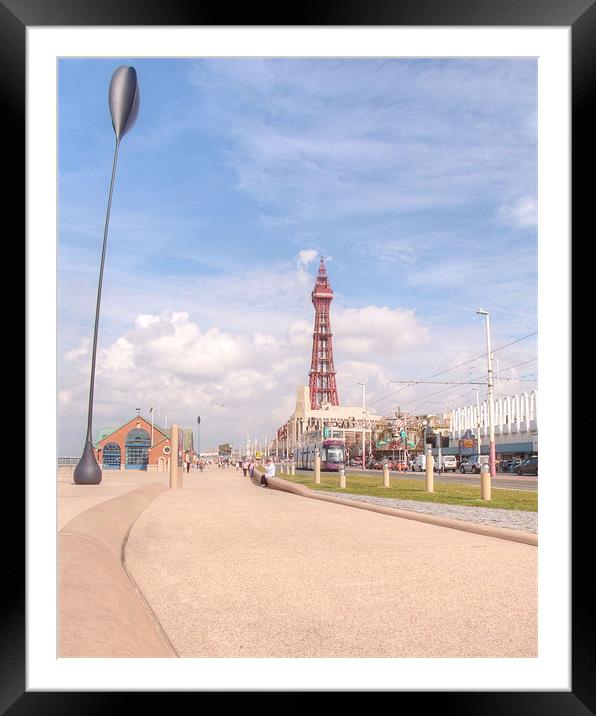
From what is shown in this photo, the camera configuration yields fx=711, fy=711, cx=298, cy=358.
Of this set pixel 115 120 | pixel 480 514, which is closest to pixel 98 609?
pixel 480 514

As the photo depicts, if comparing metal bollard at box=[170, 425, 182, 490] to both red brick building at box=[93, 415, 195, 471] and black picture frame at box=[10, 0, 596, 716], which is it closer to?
black picture frame at box=[10, 0, 596, 716]

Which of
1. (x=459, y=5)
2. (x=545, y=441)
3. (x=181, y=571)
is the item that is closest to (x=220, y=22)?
(x=459, y=5)

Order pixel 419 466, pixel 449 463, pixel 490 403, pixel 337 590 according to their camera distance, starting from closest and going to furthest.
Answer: pixel 337 590
pixel 490 403
pixel 449 463
pixel 419 466

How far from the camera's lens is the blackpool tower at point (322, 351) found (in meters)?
170

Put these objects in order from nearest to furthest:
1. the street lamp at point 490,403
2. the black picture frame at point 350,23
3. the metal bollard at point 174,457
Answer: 1. the black picture frame at point 350,23
2. the metal bollard at point 174,457
3. the street lamp at point 490,403

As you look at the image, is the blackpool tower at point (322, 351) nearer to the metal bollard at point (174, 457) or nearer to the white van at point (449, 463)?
the white van at point (449, 463)

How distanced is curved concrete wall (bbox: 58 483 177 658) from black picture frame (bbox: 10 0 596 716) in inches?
12.6

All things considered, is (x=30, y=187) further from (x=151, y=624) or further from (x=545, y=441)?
(x=545, y=441)

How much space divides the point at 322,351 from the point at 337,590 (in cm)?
17108

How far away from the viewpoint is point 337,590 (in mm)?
6812

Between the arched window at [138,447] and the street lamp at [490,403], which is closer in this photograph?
the street lamp at [490,403]

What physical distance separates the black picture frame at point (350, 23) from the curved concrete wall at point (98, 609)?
0.32 m

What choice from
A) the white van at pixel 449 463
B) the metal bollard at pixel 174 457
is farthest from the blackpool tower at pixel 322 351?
the metal bollard at pixel 174 457

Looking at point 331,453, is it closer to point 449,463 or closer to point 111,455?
point 449,463
